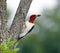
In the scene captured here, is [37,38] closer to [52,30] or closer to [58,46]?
[52,30]

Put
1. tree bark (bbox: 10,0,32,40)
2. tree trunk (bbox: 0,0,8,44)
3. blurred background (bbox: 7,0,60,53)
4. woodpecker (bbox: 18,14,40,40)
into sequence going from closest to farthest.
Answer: tree trunk (bbox: 0,0,8,44)
tree bark (bbox: 10,0,32,40)
woodpecker (bbox: 18,14,40,40)
blurred background (bbox: 7,0,60,53)

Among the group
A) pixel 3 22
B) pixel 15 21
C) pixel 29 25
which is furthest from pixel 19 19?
pixel 29 25

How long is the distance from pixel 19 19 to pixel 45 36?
2628cm

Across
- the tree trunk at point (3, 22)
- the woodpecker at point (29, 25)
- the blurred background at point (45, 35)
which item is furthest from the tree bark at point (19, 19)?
the blurred background at point (45, 35)

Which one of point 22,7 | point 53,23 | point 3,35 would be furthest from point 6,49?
point 53,23

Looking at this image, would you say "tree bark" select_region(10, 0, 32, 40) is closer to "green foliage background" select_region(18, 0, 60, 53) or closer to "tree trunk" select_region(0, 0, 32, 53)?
"tree trunk" select_region(0, 0, 32, 53)

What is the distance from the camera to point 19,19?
4523 mm

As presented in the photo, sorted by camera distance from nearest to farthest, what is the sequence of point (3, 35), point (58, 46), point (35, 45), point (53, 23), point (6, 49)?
1. point (6, 49)
2. point (3, 35)
3. point (58, 46)
4. point (35, 45)
5. point (53, 23)

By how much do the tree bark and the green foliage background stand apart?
22.8 meters

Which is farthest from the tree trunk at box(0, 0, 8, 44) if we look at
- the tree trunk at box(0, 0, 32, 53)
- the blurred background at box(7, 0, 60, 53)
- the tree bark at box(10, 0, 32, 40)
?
the blurred background at box(7, 0, 60, 53)

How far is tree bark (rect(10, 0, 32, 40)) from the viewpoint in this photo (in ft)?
14.7

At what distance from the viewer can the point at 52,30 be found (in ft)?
103

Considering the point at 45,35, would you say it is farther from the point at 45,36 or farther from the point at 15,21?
the point at 15,21

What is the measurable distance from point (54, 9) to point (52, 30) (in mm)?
3402
